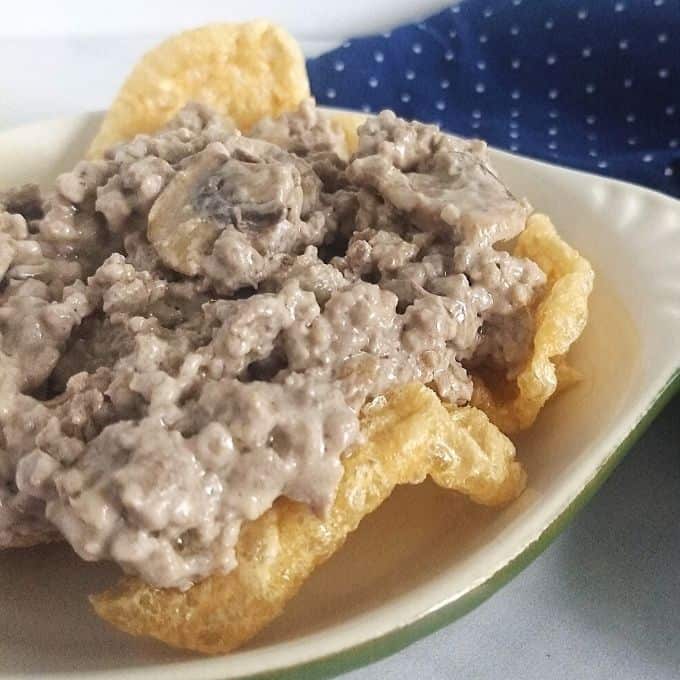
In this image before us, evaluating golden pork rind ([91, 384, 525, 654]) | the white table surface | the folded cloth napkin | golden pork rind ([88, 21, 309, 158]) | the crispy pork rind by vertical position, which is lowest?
the white table surface

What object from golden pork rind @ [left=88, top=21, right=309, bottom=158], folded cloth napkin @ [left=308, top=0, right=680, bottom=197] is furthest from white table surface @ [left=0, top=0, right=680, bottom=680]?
folded cloth napkin @ [left=308, top=0, right=680, bottom=197]

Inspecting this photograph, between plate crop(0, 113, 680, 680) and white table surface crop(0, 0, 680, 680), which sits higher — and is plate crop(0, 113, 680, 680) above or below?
above

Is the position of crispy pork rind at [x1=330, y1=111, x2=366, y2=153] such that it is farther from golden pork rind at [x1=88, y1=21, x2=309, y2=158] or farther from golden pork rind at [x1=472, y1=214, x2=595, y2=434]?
golden pork rind at [x1=472, y1=214, x2=595, y2=434]

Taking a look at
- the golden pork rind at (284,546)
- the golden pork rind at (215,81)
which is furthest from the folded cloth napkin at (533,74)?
the golden pork rind at (284,546)

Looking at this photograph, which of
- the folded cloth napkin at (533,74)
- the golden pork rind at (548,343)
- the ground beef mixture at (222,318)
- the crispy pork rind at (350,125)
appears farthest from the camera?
the folded cloth napkin at (533,74)

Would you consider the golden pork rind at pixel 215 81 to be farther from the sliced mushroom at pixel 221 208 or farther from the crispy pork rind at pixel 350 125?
the sliced mushroom at pixel 221 208

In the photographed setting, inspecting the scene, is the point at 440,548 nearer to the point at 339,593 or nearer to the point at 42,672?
the point at 339,593
